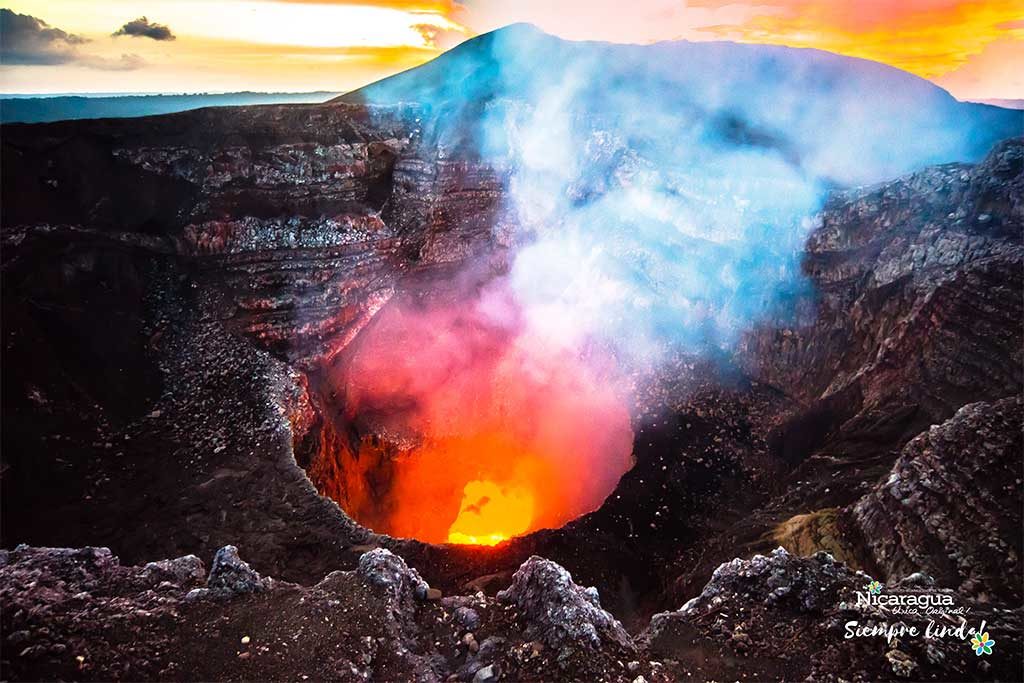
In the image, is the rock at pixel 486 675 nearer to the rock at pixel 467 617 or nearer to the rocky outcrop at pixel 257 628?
the rocky outcrop at pixel 257 628

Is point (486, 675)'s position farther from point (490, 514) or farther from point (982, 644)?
point (490, 514)

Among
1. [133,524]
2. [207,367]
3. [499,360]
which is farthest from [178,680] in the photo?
[499,360]

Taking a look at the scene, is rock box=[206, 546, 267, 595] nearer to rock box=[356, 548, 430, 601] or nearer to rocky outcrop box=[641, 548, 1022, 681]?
rock box=[356, 548, 430, 601]

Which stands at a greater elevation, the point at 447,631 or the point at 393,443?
the point at 447,631

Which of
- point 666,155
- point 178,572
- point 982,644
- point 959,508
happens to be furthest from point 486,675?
point 666,155

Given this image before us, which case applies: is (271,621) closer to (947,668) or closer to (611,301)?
(947,668)

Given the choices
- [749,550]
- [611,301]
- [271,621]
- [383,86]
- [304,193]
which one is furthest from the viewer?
[383,86]

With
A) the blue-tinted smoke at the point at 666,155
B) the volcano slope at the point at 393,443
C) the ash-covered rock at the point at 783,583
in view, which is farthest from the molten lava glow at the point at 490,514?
the ash-covered rock at the point at 783,583
